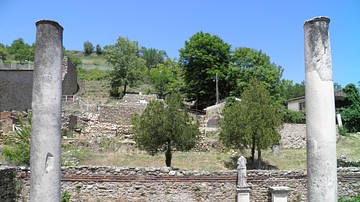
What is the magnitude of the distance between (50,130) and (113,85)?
3984cm

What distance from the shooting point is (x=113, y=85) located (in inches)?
1794

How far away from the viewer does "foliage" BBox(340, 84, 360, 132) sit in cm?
3088

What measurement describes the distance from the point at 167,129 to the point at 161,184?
17.4ft

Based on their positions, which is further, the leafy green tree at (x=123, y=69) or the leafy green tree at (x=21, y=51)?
the leafy green tree at (x=21, y=51)

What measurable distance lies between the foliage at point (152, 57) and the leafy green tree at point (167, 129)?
6662 centimetres

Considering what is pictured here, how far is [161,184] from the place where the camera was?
12477 mm

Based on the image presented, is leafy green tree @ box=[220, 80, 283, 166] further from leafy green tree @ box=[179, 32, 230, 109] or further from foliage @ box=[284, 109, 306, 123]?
leafy green tree @ box=[179, 32, 230, 109]

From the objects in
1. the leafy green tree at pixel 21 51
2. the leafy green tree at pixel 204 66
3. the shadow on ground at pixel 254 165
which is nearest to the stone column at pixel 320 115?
the shadow on ground at pixel 254 165

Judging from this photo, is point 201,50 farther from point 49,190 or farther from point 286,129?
point 49,190

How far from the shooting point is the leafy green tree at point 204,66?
39406 mm

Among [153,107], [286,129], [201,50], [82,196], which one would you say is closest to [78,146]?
[153,107]

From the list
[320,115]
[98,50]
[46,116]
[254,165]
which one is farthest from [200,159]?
[98,50]

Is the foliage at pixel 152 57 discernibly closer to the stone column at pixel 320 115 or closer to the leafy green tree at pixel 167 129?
the leafy green tree at pixel 167 129

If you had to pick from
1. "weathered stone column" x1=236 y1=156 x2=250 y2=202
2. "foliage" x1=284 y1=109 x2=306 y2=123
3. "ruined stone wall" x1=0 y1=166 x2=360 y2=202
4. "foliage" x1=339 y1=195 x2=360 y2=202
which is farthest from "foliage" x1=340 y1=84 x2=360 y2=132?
"weathered stone column" x1=236 y1=156 x2=250 y2=202
